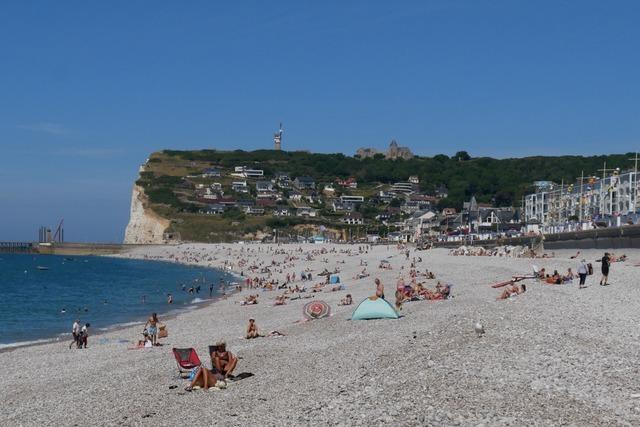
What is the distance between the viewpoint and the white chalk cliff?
420 feet

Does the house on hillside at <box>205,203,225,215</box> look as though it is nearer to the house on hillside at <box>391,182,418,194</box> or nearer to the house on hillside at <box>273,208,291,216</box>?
the house on hillside at <box>273,208,291,216</box>

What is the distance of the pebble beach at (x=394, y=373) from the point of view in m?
9.71

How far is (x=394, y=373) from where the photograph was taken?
38.4 feet

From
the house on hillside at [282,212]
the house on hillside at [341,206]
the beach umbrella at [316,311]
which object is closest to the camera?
the beach umbrella at [316,311]

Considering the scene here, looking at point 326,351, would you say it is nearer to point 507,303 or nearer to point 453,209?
point 507,303

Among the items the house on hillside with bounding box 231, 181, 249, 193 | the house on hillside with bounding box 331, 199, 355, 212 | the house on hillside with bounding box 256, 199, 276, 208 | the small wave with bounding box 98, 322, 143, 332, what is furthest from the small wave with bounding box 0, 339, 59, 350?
the house on hillside with bounding box 231, 181, 249, 193

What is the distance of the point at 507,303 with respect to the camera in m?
18.7

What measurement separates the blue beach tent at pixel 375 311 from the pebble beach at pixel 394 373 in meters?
0.33

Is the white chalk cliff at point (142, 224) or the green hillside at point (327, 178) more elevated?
the green hillside at point (327, 178)

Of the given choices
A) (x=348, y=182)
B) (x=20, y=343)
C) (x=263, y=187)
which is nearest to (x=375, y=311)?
(x=20, y=343)

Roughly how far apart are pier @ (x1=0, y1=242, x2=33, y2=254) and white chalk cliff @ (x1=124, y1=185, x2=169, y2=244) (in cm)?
1947

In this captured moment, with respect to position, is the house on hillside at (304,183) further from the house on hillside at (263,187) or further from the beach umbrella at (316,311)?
the beach umbrella at (316,311)

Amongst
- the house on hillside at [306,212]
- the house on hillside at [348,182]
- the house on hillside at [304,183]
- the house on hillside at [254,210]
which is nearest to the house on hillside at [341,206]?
the house on hillside at [306,212]

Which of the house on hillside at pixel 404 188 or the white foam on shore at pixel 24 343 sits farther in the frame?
the house on hillside at pixel 404 188
